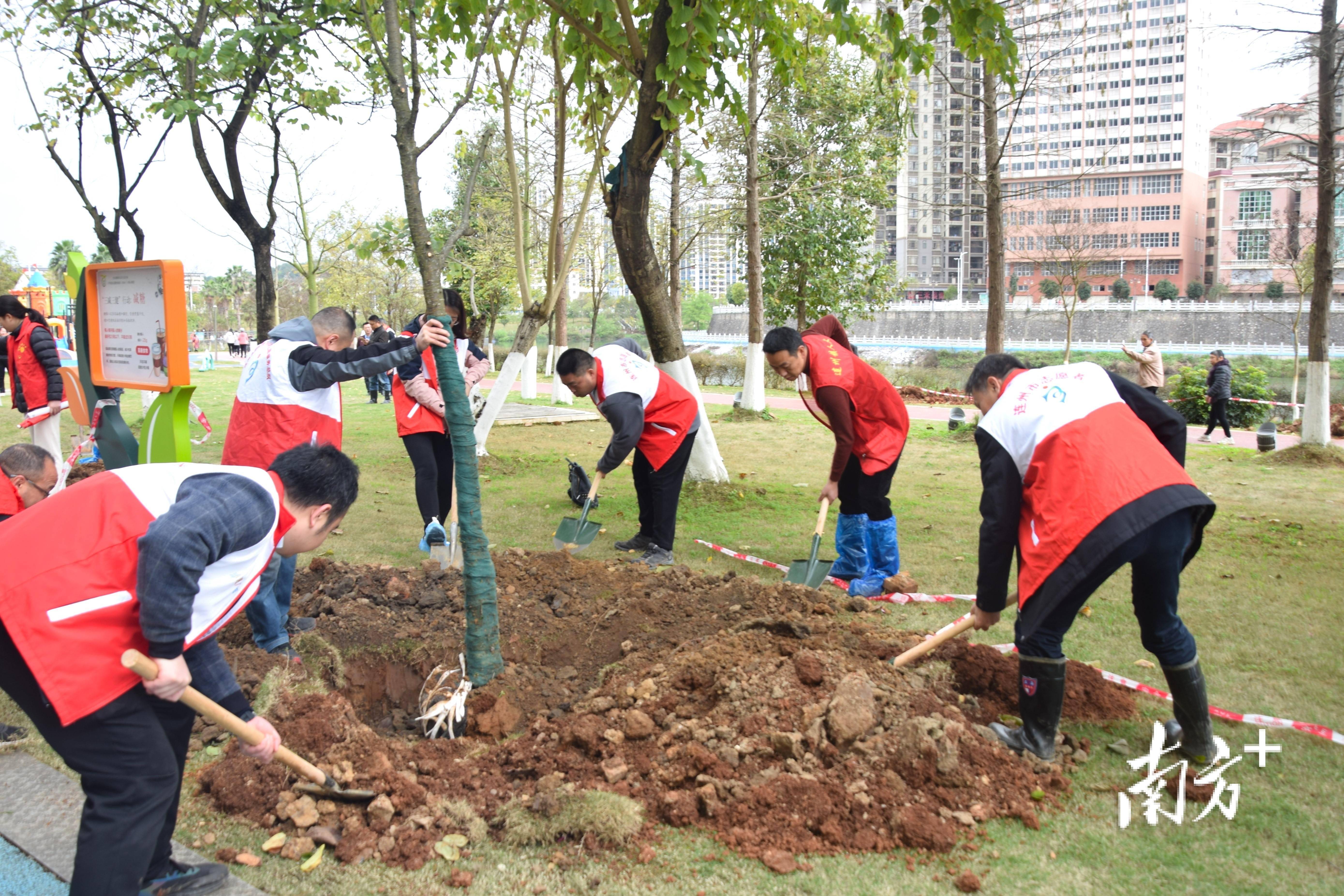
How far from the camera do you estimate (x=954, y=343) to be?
5034cm

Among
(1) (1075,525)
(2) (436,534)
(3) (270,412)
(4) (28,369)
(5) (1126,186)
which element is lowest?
(2) (436,534)

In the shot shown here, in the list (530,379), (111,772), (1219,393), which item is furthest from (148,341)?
(530,379)

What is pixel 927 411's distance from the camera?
17547 millimetres

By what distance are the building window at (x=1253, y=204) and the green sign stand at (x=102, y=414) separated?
72.3 metres

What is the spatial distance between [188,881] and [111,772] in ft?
1.95

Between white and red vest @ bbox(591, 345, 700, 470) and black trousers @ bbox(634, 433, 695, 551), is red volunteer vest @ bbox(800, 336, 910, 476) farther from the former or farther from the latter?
black trousers @ bbox(634, 433, 695, 551)

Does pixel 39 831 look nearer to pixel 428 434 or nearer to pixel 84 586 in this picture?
pixel 84 586

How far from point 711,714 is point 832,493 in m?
2.54

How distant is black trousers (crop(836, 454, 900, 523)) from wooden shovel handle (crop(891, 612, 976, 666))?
64.6 inches

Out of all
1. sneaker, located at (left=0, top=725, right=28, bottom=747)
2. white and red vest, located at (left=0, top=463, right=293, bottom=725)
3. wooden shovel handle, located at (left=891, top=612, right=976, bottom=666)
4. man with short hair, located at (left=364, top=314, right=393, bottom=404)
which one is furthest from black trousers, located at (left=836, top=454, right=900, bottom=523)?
sneaker, located at (left=0, top=725, right=28, bottom=747)

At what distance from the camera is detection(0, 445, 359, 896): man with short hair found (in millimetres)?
2033

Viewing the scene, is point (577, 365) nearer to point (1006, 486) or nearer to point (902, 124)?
point (1006, 486)

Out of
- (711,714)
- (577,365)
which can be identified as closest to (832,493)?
(577,365)

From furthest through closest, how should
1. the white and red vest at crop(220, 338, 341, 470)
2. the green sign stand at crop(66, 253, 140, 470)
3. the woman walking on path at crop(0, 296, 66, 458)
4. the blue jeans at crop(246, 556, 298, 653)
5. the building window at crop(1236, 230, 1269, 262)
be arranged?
the building window at crop(1236, 230, 1269, 262) → the woman walking on path at crop(0, 296, 66, 458) → the white and red vest at crop(220, 338, 341, 470) → the green sign stand at crop(66, 253, 140, 470) → the blue jeans at crop(246, 556, 298, 653)
